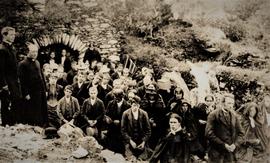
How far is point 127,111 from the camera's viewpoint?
590 cm

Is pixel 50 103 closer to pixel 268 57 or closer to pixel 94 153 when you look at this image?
pixel 94 153

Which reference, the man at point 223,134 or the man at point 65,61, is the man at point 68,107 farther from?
the man at point 223,134

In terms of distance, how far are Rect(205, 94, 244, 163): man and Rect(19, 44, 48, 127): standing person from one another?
6.26 feet

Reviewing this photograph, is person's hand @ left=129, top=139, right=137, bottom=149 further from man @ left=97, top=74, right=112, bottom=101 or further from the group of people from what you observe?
man @ left=97, top=74, right=112, bottom=101

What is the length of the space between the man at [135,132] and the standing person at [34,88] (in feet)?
3.11

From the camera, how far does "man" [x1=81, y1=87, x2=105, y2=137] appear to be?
5.89 m

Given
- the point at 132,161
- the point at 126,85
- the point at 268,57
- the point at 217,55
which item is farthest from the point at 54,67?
the point at 268,57

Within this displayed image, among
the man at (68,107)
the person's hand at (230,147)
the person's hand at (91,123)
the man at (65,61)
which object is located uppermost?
the man at (65,61)

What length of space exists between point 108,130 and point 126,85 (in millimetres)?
552

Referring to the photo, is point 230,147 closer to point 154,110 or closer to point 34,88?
point 154,110

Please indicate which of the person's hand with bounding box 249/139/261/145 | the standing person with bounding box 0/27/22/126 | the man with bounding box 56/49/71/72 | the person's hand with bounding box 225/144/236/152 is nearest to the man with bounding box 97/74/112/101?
the man with bounding box 56/49/71/72

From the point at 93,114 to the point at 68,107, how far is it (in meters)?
0.31

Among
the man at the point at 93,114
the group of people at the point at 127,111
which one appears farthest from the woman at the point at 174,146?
the man at the point at 93,114

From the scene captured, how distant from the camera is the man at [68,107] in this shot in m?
5.96
